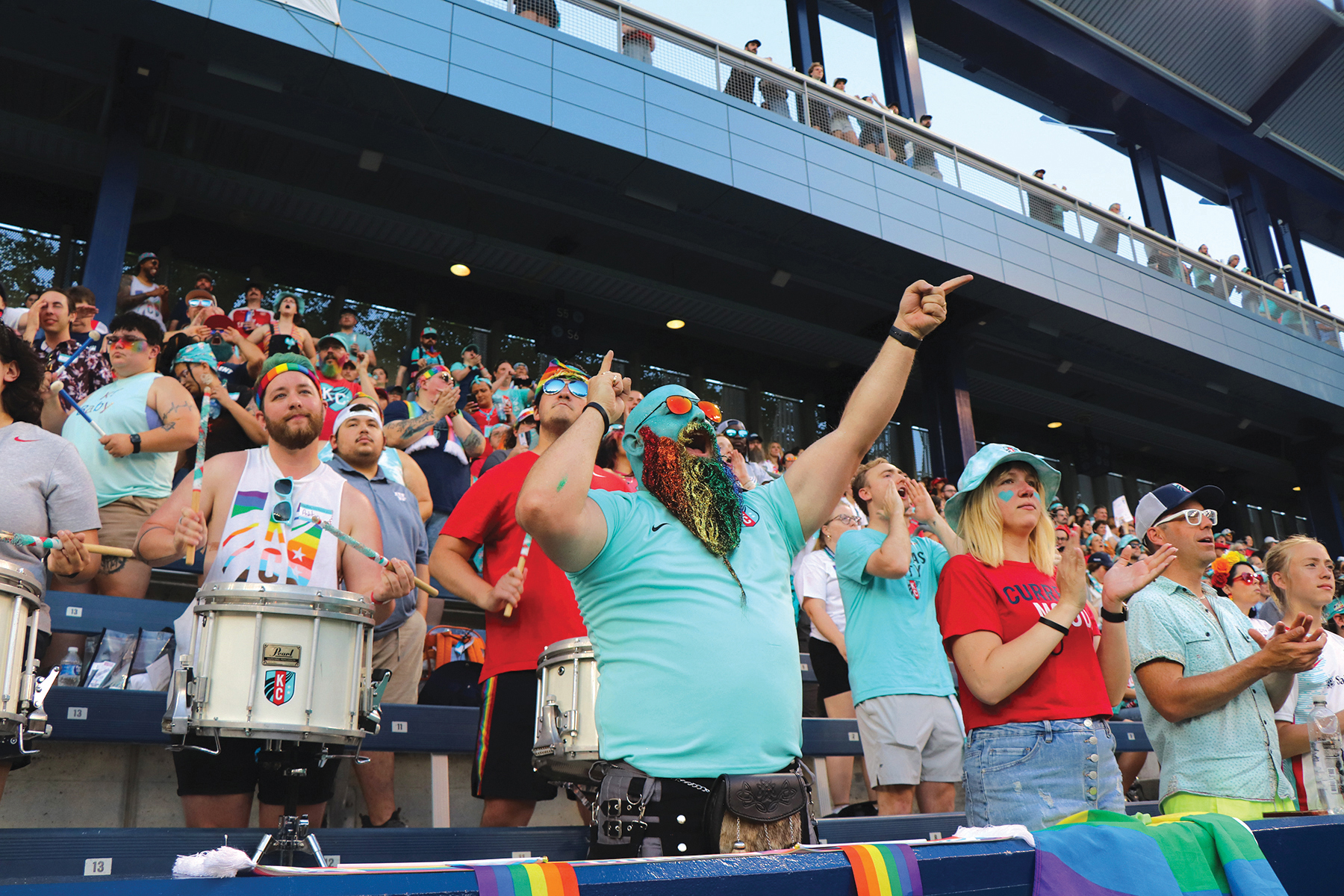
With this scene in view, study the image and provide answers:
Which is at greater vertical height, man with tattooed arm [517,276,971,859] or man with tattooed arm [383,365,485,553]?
man with tattooed arm [383,365,485,553]

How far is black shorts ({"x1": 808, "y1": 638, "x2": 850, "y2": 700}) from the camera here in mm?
6457

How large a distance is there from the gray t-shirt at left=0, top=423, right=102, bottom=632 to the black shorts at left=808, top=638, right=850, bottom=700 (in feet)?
14.1

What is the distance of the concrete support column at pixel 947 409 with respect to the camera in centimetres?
1717

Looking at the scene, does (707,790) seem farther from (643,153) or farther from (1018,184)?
(1018,184)

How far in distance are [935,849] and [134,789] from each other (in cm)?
387

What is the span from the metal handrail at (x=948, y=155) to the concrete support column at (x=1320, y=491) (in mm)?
2911

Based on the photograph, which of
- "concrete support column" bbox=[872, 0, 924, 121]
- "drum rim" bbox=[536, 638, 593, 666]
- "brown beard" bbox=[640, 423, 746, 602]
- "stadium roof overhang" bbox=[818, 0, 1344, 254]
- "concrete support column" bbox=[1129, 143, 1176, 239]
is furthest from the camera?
"concrete support column" bbox=[1129, 143, 1176, 239]

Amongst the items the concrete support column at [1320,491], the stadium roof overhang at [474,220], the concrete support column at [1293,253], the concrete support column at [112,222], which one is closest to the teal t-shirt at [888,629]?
the stadium roof overhang at [474,220]

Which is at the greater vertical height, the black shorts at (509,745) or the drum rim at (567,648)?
the drum rim at (567,648)

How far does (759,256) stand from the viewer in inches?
591

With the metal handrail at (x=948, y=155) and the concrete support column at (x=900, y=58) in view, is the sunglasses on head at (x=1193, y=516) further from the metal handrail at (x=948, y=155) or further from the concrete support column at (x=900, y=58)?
the concrete support column at (x=900, y=58)

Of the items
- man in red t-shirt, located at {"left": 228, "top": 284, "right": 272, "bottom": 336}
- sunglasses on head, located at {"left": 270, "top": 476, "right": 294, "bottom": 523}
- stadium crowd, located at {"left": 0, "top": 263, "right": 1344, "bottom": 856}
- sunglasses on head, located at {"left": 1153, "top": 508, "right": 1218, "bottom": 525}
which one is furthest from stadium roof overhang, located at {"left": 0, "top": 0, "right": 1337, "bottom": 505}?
sunglasses on head, located at {"left": 1153, "top": 508, "right": 1218, "bottom": 525}

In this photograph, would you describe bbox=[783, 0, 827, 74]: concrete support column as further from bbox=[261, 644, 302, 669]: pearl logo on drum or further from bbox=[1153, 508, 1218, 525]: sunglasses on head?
bbox=[261, 644, 302, 669]: pearl logo on drum

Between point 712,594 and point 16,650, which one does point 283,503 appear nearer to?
point 16,650
